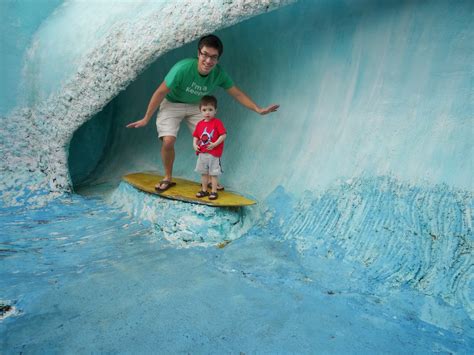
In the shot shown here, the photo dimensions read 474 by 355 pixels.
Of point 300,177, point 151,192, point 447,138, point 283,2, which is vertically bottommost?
point 151,192

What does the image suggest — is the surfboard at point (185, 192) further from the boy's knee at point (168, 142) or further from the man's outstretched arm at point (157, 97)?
the man's outstretched arm at point (157, 97)

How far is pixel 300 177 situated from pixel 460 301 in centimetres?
111

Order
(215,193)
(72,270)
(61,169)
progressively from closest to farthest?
1. (72,270)
2. (215,193)
3. (61,169)

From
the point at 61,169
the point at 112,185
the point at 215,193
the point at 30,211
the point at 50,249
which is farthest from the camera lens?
the point at 112,185

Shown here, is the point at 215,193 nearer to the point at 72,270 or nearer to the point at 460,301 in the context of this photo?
the point at 72,270

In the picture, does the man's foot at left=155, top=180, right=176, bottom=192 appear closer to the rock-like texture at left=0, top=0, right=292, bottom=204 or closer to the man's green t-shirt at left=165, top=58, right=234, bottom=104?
the man's green t-shirt at left=165, top=58, right=234, bottom=104

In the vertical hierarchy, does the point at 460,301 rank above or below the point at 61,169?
below

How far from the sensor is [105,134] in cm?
394

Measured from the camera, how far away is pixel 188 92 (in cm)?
254

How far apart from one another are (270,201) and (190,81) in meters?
0.90

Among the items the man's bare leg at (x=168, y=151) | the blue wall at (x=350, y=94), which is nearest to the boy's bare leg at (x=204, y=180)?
the man's bare leg at (x=168, y=151)

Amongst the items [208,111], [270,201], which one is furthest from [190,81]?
[270,201]

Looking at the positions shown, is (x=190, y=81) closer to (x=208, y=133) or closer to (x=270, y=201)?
(x=208, y=133)

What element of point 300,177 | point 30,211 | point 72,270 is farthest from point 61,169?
point 300,177
